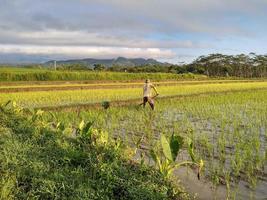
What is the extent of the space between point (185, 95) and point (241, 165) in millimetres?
12177

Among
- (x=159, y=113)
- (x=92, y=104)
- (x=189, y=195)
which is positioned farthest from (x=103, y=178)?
(x=92, y=104)

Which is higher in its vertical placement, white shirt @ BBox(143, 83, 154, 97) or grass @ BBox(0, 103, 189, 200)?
white shirt @ BBox(143, 83, 154, 97)

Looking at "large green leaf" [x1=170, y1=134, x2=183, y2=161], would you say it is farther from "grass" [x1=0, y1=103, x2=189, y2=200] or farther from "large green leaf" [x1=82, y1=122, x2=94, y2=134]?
"large green leaf" [x1=82, y1=122, x2=94, y2=134]

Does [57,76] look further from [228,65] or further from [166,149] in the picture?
[228,65]

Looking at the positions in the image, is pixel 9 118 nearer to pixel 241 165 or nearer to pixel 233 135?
pixel 233 135

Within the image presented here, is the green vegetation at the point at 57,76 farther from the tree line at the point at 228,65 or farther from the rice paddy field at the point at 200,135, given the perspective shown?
the tree line at the point at 228,65

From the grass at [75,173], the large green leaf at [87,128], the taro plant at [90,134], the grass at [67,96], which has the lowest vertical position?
the grass at [67,96]

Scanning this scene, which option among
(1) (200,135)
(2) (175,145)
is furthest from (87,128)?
(1) (200,135)

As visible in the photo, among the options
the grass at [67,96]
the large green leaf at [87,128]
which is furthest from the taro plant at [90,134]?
the grass at [67,96]

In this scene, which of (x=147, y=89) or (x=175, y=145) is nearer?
(x=175, y=145)

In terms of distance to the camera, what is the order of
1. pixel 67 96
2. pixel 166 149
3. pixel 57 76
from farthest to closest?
pixel 57 76 → pixel 67 96 → pixel 166 149

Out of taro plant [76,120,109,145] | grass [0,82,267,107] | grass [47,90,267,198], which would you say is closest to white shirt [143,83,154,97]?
grass [47,90,267,198]

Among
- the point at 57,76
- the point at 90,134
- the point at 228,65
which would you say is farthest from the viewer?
the point at 228,65

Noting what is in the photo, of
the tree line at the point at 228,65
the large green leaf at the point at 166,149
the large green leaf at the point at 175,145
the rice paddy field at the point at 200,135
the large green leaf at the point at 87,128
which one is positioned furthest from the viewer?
the tree line at the point at 228,65
